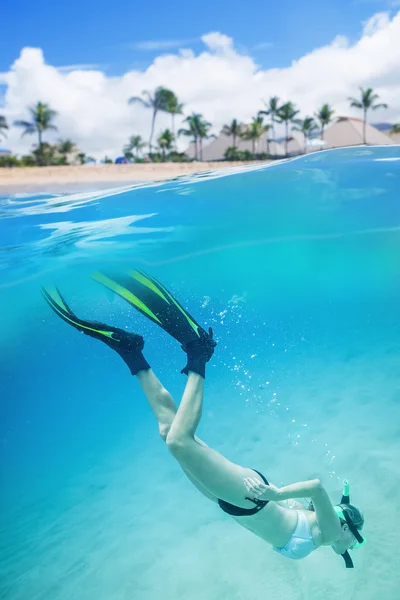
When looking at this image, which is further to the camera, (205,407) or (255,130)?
(255,130)

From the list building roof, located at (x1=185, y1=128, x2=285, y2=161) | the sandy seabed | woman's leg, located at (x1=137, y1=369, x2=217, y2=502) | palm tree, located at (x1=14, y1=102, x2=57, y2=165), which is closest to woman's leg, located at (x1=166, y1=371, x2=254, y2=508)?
woman's leg, located at (x1=137, y1=369, x2=217, y2=502)

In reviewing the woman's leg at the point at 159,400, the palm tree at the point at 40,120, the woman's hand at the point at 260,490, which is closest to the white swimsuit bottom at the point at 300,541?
the woman's hand at the point at 260,490

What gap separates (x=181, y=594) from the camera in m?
5.91

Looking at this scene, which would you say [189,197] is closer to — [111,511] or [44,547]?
[111,511]

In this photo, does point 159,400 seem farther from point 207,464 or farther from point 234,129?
point 234,129

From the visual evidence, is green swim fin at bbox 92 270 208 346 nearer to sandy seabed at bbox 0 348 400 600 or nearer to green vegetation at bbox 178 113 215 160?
sandy seabed at bbox 0 348 400 600

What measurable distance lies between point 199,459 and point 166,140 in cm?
5345

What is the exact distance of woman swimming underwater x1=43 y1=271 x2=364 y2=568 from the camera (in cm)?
406

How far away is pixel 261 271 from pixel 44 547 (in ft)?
38.0

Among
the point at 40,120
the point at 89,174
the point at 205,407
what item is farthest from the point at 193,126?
the point at 205,407

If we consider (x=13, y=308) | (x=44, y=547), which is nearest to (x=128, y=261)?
(x=13, y=308)

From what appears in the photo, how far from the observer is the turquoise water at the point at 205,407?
20.6 ft

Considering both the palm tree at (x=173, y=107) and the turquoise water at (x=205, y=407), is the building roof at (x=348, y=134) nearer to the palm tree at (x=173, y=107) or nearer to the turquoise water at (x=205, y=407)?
the palm tree at (x=173, y=107)

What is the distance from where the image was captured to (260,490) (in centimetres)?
409
